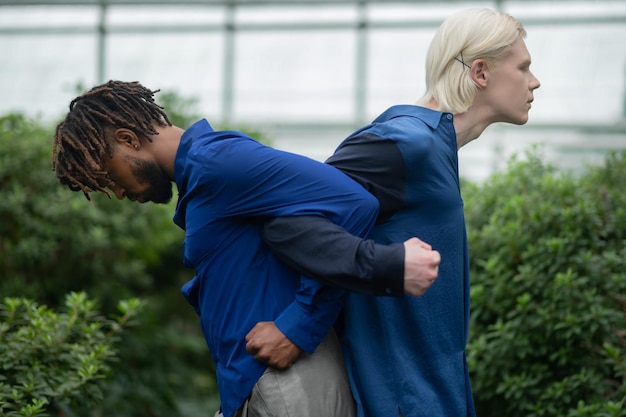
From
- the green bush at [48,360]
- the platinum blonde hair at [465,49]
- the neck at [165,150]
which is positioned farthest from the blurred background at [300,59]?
the neck at [165,150]

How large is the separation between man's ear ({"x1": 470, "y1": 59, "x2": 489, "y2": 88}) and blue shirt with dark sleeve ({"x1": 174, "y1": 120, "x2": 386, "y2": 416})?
1.85ft

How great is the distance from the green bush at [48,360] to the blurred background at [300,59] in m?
8.26

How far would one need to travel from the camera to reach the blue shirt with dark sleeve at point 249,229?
244 centimetres

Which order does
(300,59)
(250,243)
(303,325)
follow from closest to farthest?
(303,325) < (250,243) < (300,59)

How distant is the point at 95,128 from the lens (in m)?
2.62

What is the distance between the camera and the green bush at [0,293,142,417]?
3.49m

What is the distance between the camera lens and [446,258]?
265 centimetres

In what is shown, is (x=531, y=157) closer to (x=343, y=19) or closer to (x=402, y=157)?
(x=402, y=157)

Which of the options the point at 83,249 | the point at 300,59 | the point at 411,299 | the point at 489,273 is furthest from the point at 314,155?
the point at 411,299

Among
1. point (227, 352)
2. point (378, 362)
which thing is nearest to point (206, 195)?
point (227, 352)

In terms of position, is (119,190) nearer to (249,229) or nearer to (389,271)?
(249,229)

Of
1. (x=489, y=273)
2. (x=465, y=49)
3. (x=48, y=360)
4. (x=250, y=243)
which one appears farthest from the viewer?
(x=489, y=273)

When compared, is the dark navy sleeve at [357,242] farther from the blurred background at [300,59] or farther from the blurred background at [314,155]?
the blurred background at [300,59]

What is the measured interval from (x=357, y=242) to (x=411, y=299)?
35 centimetres
